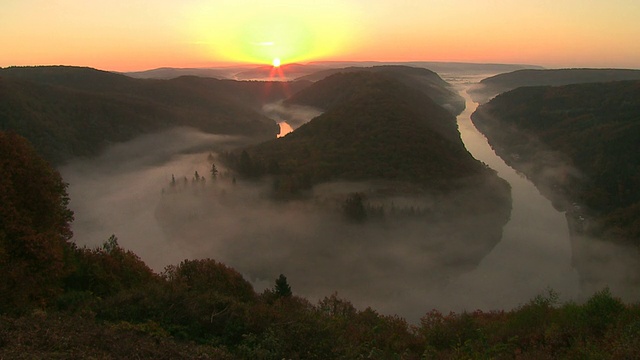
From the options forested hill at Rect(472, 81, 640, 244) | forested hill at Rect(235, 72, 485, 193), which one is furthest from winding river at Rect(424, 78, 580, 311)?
forested hill at Rect(235, 72, 485, 193)

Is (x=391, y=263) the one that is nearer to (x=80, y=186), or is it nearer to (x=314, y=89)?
(x=80, y=186)

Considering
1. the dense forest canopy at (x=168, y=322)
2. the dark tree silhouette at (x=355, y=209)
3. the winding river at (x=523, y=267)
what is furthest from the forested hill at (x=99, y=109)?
the winding river at (x=523, y=267)

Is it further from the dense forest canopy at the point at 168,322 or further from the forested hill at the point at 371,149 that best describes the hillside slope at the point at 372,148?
the dense forest canopy at the point at 168,322

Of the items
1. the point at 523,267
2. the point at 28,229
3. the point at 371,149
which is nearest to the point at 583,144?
the point at 371,149

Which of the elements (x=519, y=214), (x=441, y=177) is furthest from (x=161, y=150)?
(x=519, y=214)

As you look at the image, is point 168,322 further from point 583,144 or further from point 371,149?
point 583,144

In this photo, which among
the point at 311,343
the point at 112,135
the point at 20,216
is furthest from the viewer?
the point at 112,135

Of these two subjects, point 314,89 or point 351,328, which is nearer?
point 351,328
